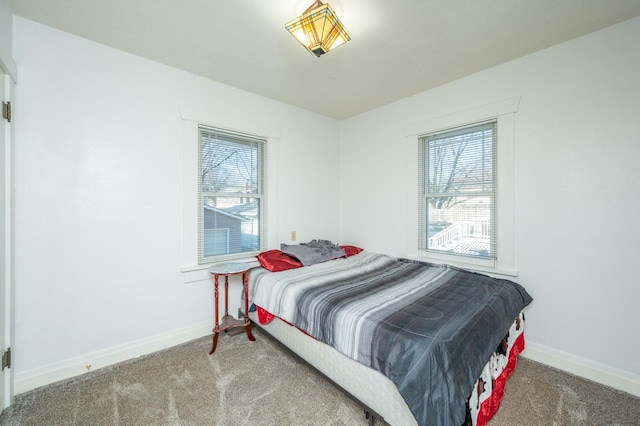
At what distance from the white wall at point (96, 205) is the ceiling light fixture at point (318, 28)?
143 centimetres

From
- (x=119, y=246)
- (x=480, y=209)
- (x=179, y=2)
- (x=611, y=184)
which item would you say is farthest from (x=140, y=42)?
(x=611, y=184)

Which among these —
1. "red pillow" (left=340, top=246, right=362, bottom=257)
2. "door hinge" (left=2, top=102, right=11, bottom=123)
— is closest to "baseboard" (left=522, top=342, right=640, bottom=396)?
"red pillow" (left=340, top=246, right=362, bottom=257)

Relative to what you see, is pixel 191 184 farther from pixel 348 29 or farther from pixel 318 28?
pixel 348 29

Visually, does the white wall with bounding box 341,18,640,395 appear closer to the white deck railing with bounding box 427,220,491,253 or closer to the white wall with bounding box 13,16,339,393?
the white deck railing with bounding box 427,220,491,253

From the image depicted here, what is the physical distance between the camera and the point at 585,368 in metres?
1.98

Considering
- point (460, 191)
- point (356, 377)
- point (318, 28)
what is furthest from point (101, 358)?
point (460, 191)

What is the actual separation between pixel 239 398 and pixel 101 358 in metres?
1.24

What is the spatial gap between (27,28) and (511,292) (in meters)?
4.08

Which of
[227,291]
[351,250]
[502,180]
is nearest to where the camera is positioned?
[502,180]

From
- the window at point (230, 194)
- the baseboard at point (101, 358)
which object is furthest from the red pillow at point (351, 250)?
the baseboard at point (101, 358)

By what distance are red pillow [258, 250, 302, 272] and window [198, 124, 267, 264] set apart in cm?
29

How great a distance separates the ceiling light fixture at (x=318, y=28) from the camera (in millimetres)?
1479

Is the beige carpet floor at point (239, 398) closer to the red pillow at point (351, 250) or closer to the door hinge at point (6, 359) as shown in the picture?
the door hinge at point (6, 359)

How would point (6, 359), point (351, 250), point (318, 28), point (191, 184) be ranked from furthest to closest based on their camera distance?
point (351, 250) → point (191, 184) → point (6, 359) → point (318, 28)
